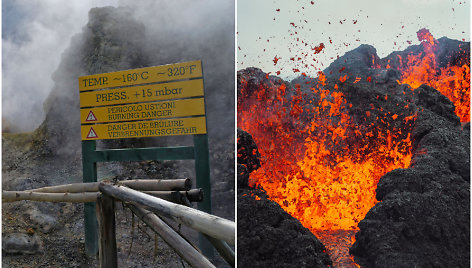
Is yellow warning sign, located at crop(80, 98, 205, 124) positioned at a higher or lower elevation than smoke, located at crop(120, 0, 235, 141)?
lower

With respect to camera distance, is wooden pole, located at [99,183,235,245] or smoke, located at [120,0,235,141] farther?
smoke, located at [120,0,235,141]

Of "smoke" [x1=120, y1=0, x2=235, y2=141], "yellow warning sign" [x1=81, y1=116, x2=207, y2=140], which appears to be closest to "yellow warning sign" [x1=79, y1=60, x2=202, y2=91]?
"yellow warning sign" [x1=81, y1=116, x2=207, y2=140]

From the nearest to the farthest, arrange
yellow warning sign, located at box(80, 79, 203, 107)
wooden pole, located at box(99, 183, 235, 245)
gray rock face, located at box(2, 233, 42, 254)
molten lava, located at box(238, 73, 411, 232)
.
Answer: wooden pole, located at box(99, 183, 235, 245), molten lava, located at box(238, 73, 411, 232), yellow warning sign, located at box(80, 79, 203, 107), gray rock face, located at box(2, 233, 42, 254)

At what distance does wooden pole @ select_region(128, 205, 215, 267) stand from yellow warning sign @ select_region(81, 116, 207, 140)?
1.82 feet

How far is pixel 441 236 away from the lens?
1197 mm

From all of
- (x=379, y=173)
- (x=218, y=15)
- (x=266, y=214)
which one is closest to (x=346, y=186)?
(x=379, y=173)

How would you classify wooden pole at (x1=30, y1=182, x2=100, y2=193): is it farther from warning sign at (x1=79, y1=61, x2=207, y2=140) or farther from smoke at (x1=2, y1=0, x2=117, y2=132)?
smoke at (x1=2, y1=0, x2=117, y2=132)

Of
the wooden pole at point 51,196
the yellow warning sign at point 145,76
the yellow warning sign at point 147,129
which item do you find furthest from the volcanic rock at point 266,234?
the wooden pole at point 51,196

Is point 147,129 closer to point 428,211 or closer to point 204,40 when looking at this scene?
point 204,40

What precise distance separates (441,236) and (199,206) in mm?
1168

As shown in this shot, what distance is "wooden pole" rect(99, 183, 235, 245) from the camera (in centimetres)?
101

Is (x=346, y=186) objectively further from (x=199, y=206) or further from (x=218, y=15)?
(x=218, y=15)

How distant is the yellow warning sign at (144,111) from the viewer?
1921 mm

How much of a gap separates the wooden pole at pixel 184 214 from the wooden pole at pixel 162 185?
17 centimetres
